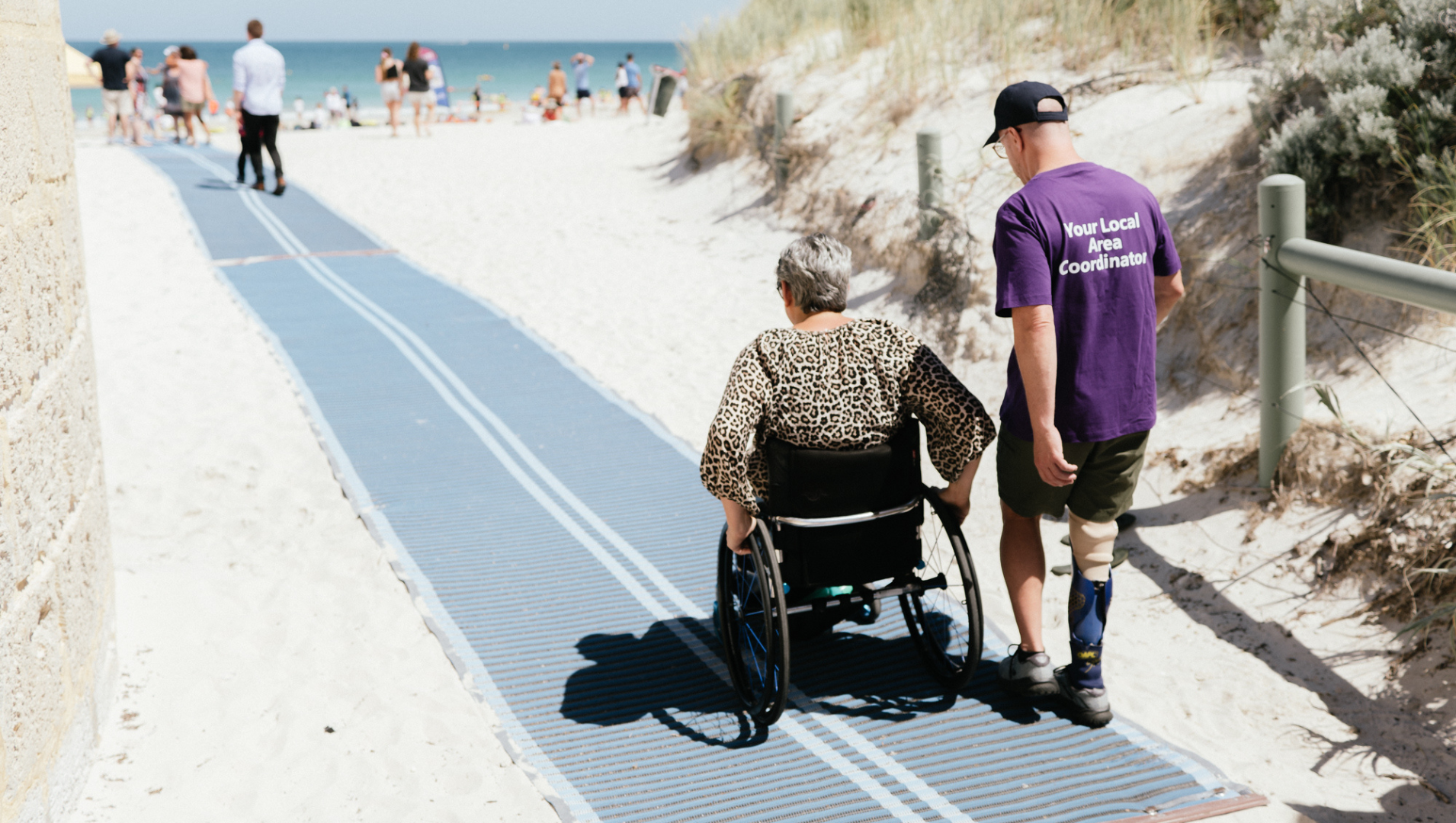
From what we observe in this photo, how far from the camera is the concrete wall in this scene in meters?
2.83

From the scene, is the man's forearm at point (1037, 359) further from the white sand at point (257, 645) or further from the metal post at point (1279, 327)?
the metal post at point (1279, 327)

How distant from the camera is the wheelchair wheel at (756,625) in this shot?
334 centimetres

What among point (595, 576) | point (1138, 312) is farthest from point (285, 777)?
point (1138, 312)

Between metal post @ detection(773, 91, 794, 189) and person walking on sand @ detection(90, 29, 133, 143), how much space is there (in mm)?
12192

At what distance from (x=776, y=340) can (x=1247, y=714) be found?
76.6 inches

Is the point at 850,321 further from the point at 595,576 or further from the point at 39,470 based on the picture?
the point at 39,470

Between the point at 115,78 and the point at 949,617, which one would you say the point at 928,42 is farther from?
the point at 115,78

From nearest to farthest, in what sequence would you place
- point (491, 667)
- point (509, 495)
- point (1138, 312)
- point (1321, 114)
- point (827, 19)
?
1. point (1138, 312)
2. point (491, 667)
3. point (509, 495)
4. point (1321, 114)
5. point (827, 19)

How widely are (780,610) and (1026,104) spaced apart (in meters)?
1.54

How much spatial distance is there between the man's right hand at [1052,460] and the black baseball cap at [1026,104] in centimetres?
86

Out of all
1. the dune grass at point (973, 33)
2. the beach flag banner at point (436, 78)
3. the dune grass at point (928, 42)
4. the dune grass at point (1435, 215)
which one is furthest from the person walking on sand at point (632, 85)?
the dune grass at point (1435, 215)

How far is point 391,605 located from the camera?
4.51 meters

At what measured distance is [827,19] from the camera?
44.2ft

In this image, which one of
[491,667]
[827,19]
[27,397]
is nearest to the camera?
[27,397]
